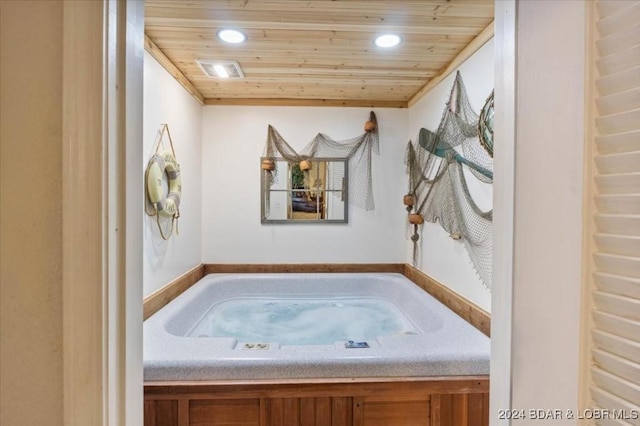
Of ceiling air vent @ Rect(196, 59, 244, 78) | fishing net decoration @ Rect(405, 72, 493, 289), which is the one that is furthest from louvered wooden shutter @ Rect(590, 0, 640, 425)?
ceiling air vent @ Rect(196, 59, 244, 78)

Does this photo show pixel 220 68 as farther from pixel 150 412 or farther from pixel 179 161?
pixel 150 412

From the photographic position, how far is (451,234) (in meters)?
2.15

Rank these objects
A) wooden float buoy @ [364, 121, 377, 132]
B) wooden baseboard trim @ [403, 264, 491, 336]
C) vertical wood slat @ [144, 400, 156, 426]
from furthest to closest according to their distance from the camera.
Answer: wooden float buoy @ [364, 121, 377, 132] < wooden baseboard trim @ [403, 264, 491, 336] < vertical wood slat @ [144, 400, 156, 426]

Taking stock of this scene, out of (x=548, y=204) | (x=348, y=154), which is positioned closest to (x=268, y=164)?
(x=348, y=154)

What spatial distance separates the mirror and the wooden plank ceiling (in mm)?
703

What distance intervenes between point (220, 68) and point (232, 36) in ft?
1.68

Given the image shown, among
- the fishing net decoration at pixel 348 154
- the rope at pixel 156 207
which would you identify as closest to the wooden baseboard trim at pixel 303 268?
the fishing net decoration at pixel 348 154

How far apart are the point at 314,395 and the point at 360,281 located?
5.61ft

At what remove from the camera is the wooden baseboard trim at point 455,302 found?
1.78 meters

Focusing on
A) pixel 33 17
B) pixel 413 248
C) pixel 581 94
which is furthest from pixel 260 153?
pixel 581 94

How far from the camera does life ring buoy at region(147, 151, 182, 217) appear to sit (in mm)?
1958

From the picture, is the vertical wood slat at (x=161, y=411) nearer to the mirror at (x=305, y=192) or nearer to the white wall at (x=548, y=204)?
the white wall at (x=548, y=204)

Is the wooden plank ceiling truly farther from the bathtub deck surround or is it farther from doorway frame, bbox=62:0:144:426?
the bathtub deck surround

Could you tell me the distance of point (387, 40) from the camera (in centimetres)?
188
